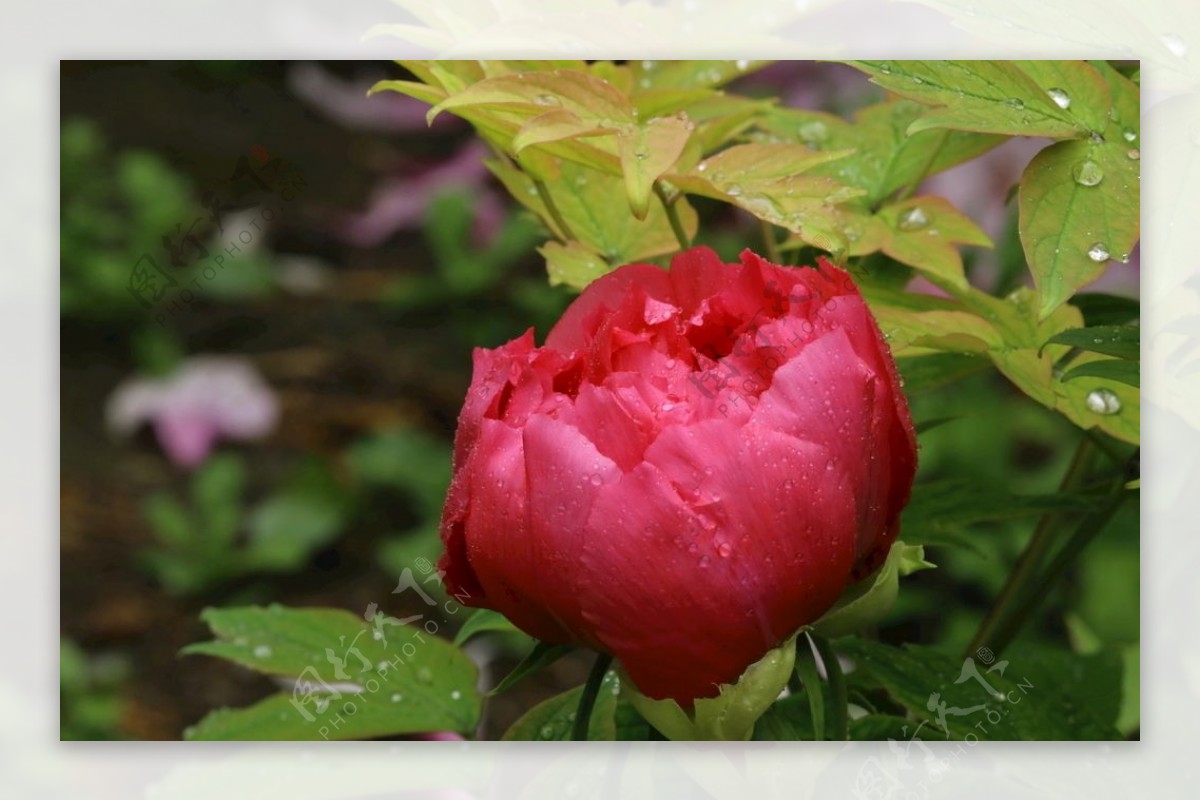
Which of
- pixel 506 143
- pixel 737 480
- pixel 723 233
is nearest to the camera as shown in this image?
pixel 737 480

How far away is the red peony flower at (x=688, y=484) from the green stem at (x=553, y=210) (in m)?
0.14

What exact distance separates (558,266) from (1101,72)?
0.27m

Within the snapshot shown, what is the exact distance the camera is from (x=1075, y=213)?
1.98 ft

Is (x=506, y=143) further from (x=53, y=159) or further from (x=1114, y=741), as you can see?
(x=1114, y=741)

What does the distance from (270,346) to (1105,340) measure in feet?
1.57

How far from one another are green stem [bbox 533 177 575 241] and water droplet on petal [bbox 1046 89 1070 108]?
23cm

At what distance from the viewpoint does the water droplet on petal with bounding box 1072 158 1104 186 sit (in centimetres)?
61

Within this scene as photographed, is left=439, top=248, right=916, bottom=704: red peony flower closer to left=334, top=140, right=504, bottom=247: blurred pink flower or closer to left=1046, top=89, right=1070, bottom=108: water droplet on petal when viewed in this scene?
left=1046, top=89, right=1070, bottom=108: water droplet on petal

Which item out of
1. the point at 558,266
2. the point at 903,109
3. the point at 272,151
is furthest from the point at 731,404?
the point at 272,151

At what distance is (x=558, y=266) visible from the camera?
641mm

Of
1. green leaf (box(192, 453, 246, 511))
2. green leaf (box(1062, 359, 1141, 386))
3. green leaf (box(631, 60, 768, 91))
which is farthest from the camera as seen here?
green leaf (box(192, 453, 246, 511))
